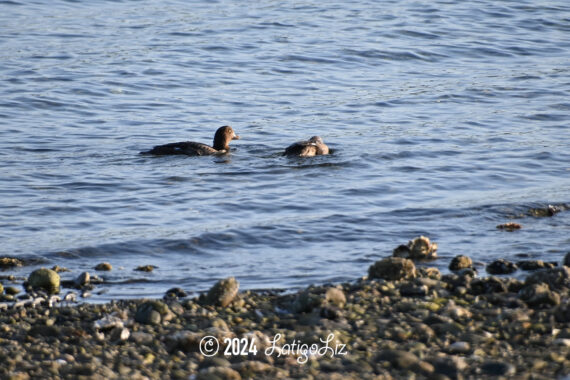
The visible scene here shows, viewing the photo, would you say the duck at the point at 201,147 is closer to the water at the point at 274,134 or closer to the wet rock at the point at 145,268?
the water at the point at 274,134

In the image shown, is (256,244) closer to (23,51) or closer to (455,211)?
(455,211)

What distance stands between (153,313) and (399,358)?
75.4 inches

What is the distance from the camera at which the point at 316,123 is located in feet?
51.5

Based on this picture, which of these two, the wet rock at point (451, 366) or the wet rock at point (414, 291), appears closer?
the wet rock at point (451, 366)

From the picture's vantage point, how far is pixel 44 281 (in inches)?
307

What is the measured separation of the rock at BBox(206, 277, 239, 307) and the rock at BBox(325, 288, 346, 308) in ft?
2.37

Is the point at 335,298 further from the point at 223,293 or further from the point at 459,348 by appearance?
the point at 459,348

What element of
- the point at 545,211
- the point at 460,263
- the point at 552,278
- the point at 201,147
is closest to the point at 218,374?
the point at 552,278

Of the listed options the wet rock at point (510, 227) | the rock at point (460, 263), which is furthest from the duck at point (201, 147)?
the rock at point (460, 263)

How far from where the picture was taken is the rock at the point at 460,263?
835 centimetres

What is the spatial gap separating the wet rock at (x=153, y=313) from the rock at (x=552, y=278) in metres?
2.77

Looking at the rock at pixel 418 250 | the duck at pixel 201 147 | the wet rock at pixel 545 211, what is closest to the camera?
the rock at pixel 418 250

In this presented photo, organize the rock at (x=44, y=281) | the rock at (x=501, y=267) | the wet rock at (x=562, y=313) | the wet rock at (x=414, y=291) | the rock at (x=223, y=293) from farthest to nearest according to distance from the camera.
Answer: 1. the rock at (x=501, y=267)
2. the rock at (x=44, y=281)
3. the wet rock at (x=414, y=291)
4. the rock at (x=223, y=293)
5. the wet rock at (x=562, y=313)

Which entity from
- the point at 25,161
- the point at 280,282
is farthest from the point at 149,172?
the point at 280,282
